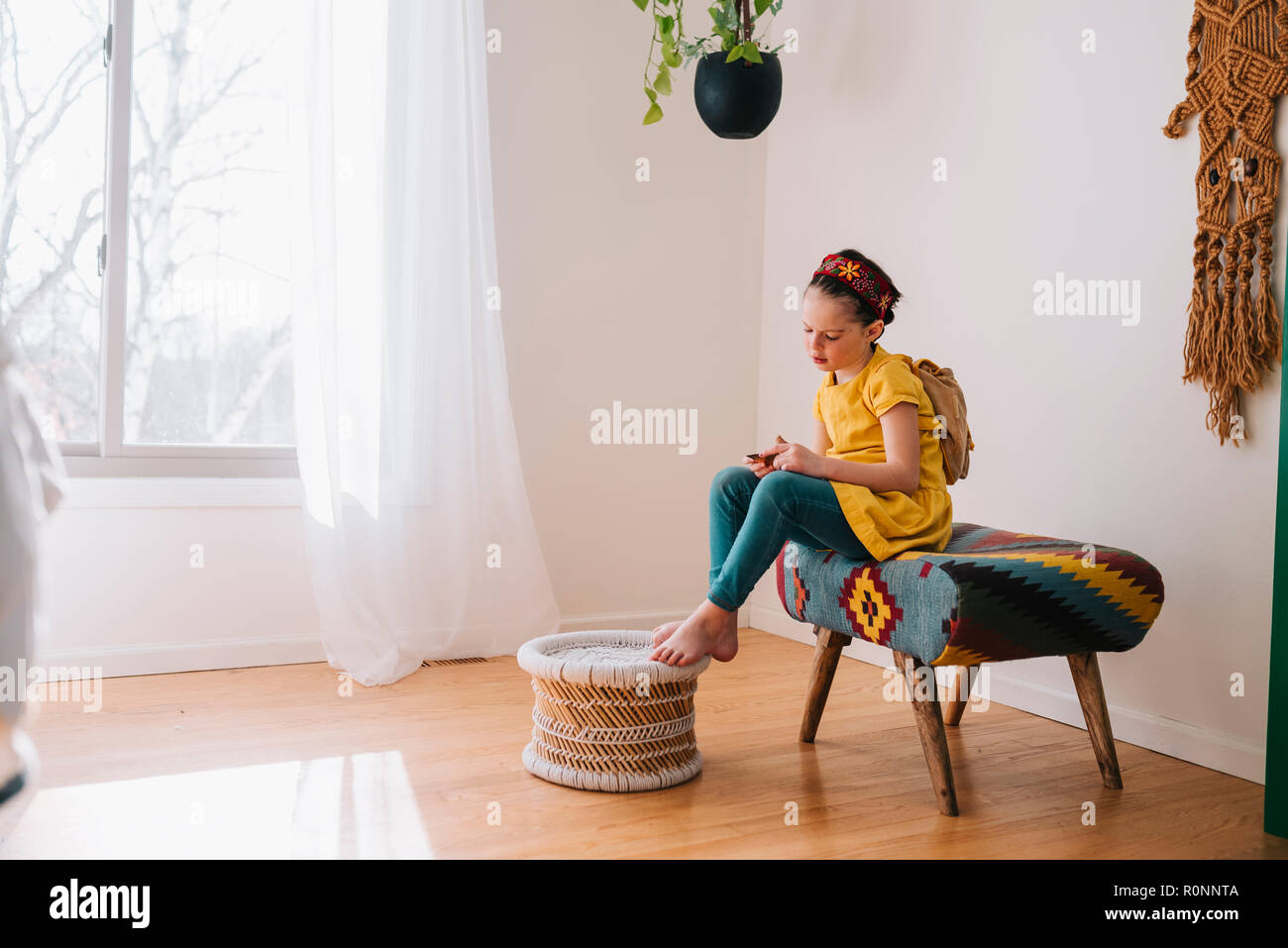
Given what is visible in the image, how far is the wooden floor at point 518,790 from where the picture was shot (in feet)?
5.00

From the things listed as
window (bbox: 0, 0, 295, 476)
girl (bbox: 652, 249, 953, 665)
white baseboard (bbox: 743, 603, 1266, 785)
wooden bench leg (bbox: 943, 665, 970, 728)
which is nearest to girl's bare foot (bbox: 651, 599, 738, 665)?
girl (bbox: 652, 249, 953, 665)

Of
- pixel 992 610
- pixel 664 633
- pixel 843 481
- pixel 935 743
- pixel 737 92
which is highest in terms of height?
pixel 737 92

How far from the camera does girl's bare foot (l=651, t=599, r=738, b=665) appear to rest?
5.81 feet

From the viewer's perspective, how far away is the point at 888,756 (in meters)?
1.98

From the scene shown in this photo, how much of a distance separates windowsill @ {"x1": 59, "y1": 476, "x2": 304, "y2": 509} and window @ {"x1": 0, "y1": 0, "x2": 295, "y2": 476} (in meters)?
0.09

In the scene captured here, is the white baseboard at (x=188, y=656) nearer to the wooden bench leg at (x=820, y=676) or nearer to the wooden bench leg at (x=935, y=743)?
the wooden bench leg at (x=820, y=676)

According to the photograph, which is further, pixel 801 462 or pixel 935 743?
pixel 801 462

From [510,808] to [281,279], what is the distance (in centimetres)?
166

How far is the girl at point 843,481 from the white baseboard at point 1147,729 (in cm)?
48

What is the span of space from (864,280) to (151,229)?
1.81m

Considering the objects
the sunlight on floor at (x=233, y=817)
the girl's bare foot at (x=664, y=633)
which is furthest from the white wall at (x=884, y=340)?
the girl's bare foot at (x=664, y=633)

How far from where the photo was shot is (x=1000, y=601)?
5.25 feet

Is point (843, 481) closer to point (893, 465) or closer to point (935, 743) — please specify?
point (893, 465)

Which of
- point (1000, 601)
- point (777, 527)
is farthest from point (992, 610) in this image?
point (777, 527)
